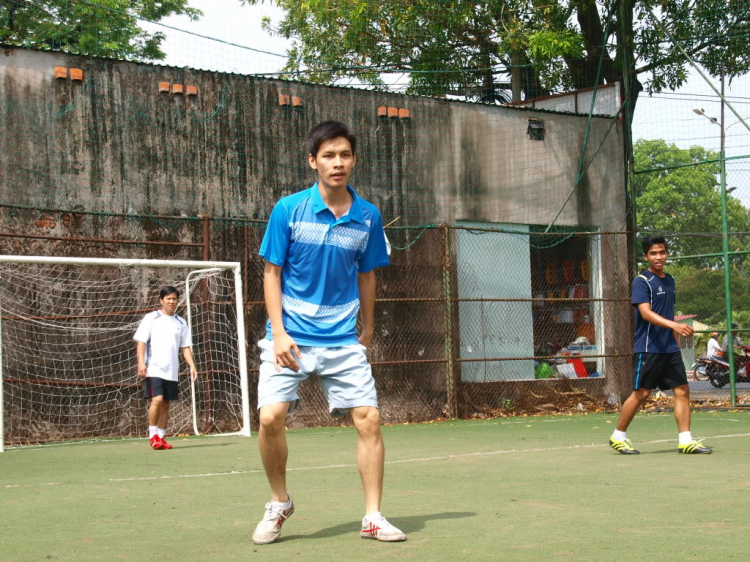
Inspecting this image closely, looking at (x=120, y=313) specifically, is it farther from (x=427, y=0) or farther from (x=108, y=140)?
(x=427, y=0)

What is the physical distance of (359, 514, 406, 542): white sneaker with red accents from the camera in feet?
14.8

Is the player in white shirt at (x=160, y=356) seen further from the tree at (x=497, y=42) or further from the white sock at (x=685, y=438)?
the tree at (x=497, y=42)

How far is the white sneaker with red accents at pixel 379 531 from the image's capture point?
4.52 metres

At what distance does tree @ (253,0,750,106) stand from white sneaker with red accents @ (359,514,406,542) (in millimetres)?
15456

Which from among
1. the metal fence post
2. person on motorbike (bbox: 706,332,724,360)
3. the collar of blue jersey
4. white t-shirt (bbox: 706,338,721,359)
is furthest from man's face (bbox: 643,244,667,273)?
white t-shirt (bbox: 706,338,721,359)

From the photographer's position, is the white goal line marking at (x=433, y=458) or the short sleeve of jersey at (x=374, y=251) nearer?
the short sleeve of jersey at (x=374, y=251)


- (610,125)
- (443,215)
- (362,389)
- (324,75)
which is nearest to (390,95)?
(443,215)

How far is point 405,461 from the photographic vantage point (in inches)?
346

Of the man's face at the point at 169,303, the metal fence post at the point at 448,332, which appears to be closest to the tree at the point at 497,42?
the metal fence post at the point at 448,332

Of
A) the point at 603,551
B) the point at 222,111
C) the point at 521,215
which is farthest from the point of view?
the point at 521,215

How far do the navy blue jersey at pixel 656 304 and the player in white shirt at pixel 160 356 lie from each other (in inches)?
198

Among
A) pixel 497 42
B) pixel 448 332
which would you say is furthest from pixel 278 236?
pixel 497 42

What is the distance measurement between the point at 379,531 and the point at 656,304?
513 centimetres

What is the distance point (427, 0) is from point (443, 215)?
8.20 meters
